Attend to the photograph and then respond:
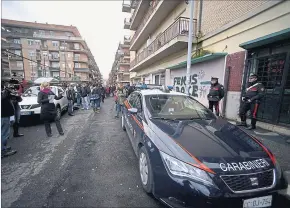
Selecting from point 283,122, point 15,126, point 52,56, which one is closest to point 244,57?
point 283,122

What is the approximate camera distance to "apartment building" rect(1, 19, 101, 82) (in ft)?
148

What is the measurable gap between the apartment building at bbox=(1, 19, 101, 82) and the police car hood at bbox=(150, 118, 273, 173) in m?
51.7

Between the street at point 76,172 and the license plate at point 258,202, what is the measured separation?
3.65 ft

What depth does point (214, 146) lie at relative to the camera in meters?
2.04

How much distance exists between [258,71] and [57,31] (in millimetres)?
59112

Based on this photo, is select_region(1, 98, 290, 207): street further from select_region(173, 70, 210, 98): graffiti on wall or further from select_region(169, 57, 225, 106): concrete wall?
select_region(173, 70, 210, 98): graffiti on wall

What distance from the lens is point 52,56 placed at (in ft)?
158

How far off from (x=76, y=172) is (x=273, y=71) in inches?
255

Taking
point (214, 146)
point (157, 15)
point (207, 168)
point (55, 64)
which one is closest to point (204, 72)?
point (214, 146)

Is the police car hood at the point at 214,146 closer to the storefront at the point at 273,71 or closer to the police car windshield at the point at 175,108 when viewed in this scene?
the police car windshield at the point at 175,108

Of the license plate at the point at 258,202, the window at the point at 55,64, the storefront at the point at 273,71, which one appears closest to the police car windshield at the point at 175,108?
the license plate at the point at 258,202

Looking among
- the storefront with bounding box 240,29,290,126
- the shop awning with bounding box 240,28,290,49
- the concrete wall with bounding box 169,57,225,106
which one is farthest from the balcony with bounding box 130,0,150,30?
the storefront with bounding box 240,29,290,126

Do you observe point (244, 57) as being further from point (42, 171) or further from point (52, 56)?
point (52, 56)

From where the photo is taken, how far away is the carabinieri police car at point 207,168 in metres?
1.62
